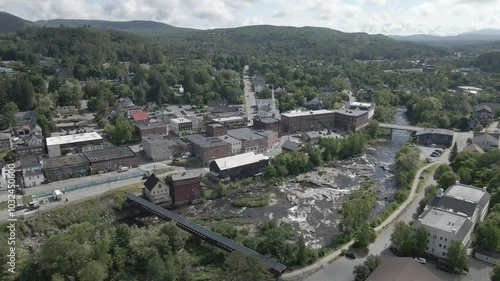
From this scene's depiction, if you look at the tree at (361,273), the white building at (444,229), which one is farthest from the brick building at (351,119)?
the tree at (361,273)

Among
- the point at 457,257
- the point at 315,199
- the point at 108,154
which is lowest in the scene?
the point at 315,199

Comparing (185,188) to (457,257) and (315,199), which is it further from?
(457,257)

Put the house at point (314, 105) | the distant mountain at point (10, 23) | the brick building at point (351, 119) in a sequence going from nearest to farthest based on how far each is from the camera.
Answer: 1. the brick building at point (351, 119)
2. the house at point (314, 105)
3. the distant mountain at point (10, 23)

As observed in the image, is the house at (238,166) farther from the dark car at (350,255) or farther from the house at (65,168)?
the dark car at (350,255)

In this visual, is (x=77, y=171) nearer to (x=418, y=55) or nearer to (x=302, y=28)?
(x=418, y=55)

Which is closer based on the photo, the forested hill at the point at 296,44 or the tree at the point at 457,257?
the tree at the point at 457,257

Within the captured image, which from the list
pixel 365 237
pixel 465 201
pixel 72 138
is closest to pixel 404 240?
pixel 365 237
